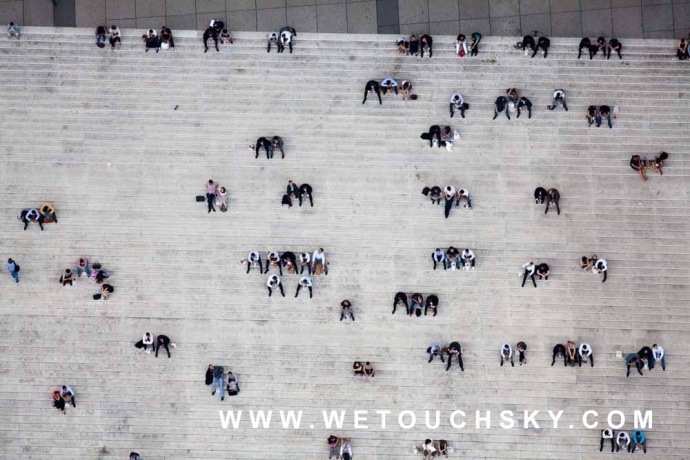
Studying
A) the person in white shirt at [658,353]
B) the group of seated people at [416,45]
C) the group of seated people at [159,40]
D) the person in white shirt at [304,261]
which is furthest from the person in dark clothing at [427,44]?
the person in white shirt at [658,353]

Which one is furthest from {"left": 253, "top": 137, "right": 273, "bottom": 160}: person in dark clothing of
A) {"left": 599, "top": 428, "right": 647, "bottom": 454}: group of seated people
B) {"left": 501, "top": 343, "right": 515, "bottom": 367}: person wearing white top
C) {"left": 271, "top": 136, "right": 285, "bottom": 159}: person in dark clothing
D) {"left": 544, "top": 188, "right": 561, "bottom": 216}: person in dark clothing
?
{"left": 599, "top": 428, "right": 647, "bottom": 454}: group of seated people

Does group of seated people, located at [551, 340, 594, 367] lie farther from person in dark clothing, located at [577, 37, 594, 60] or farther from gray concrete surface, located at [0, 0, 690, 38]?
gray concrete surface, located at [0, 0, 690, 38]

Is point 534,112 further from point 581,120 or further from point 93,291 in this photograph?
point 93,291

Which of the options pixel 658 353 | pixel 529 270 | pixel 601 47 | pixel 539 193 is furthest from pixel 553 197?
pixel 658 353

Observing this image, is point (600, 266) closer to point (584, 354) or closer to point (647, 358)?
point (584, 354)

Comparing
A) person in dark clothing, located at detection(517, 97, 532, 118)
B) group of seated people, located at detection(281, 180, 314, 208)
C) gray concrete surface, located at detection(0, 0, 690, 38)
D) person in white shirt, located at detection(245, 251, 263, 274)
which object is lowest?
person in white shirt, located at detection(245, 251, 263, 274)
